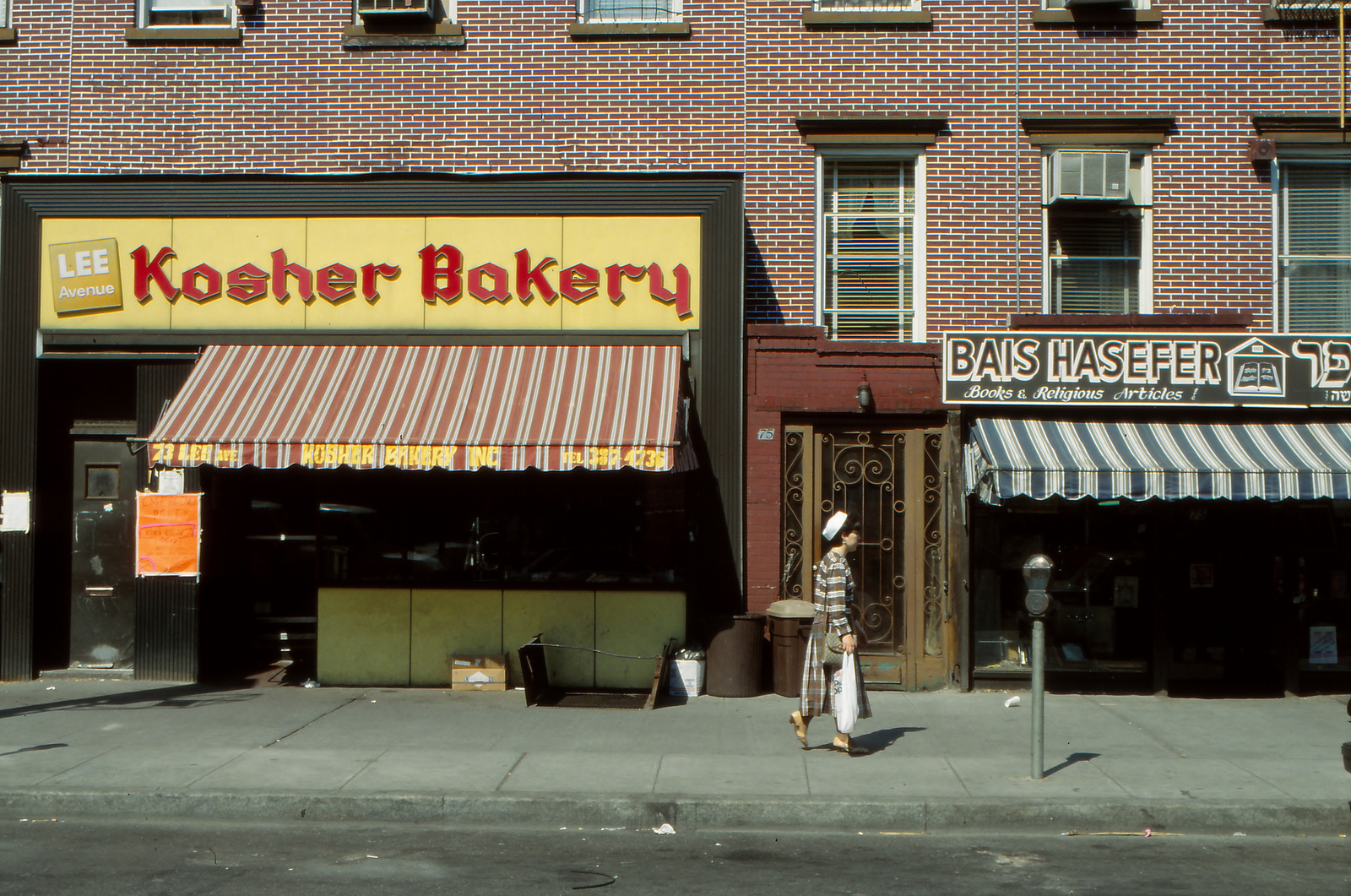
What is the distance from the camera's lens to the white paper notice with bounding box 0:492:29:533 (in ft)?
37.6

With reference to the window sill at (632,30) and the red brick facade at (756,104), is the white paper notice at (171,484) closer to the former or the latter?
the red brick facade at (756,104)

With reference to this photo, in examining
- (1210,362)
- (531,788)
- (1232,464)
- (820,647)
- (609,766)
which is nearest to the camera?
(531,788)

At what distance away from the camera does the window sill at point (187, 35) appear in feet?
39.4

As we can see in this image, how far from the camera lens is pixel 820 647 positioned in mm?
8797

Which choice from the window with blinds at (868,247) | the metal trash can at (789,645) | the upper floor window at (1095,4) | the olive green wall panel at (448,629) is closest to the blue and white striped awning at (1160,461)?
the window with blinds at (868,247)

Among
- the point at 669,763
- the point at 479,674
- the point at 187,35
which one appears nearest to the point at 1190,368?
the point at 669,763

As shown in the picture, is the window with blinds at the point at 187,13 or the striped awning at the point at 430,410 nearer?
the striped awning at the point at 430,410

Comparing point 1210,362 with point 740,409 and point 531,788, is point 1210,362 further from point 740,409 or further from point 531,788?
point 531,788

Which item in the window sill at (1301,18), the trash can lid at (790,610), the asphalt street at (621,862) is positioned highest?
the window sill at (1301,18)

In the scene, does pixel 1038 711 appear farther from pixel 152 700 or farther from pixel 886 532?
pixel 152 700

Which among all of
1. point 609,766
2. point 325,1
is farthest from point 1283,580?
point 325,1

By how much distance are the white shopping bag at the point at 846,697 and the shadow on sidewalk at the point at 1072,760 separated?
139 cm

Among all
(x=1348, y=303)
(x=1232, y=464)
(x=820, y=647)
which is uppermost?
(x=1348, y=303)

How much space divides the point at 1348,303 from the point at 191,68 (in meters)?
12.4
